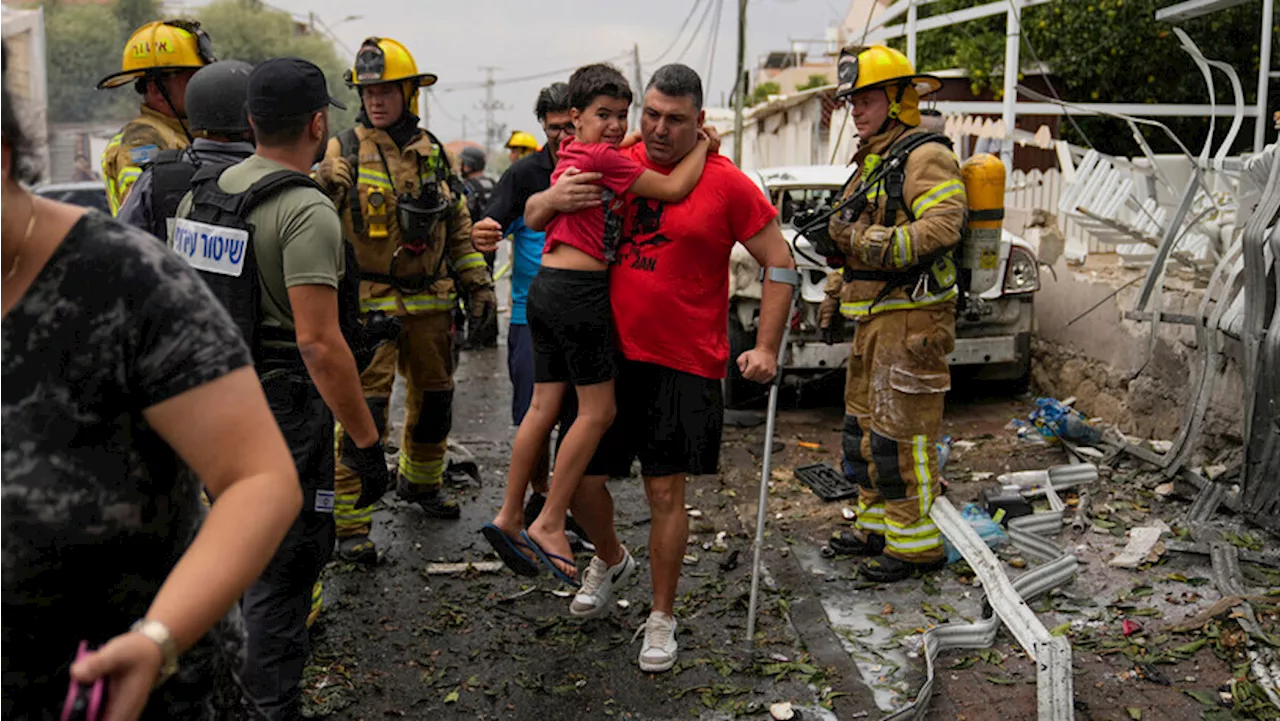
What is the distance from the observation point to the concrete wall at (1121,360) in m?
5.86

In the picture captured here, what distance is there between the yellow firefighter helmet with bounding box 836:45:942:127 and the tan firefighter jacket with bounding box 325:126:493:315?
2.05 m

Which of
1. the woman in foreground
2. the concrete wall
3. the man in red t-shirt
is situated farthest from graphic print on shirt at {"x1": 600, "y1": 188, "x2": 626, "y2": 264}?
the concrete wall

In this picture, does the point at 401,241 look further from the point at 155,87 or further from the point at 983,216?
the point at 983,216

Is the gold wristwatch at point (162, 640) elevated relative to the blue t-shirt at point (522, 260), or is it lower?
lower

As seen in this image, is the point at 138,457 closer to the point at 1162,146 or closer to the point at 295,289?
the point at 295,289

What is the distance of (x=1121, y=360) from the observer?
709 centimetres

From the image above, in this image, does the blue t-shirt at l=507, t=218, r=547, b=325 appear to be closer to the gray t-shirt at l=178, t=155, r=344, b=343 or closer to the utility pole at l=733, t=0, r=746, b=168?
the gray t-shirt at l=178, t=155, r=344, b=343

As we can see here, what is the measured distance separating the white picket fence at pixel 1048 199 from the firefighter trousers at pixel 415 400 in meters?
4.94

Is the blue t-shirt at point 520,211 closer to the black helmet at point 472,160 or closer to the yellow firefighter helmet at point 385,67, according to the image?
the yellow firefighter helmet at point 385,67

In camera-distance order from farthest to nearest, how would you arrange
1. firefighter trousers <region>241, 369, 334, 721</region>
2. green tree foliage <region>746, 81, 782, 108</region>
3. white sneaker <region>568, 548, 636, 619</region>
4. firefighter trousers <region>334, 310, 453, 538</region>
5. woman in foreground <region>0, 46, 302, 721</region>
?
green tree foliage <region>746, 81, 782, 108</region>, firefighter trousers <region>334, 310, 453, 538</region>, white sneaker <region>568, 548, 636, 619</region>, firefighter trousers <region>241, 369, 334, 721</region>, woman in foreground <region>0, 46, 302, 721</region>

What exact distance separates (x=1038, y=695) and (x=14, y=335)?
122 inches

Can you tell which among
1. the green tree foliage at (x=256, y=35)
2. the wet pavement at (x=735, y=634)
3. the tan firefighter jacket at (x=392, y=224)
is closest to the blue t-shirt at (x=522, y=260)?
the tan firefighter jacket at (x=392, y=224)

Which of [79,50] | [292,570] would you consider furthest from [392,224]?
[79,50]

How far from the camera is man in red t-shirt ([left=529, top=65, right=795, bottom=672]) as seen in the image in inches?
161
